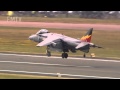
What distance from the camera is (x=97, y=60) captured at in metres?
27.5

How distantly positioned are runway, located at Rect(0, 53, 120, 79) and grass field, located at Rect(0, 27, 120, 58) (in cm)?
338

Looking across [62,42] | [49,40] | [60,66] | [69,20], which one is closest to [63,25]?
[69,20]

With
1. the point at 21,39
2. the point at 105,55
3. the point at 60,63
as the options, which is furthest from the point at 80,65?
the point at 21,39

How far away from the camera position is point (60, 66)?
947 inches

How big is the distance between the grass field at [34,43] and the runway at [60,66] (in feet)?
11.1

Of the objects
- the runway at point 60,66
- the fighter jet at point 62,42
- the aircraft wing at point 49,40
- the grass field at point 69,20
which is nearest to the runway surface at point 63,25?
the grass field at point 69,20

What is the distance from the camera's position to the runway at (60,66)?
20531 mm

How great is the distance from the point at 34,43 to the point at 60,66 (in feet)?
41.9

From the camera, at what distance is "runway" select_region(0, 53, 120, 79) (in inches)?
808

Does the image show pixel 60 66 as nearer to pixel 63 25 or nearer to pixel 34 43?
pixel 34 43

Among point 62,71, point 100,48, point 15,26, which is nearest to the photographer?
point 62,71

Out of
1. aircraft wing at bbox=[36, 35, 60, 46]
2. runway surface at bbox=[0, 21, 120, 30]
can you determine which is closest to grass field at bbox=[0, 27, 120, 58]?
runway surface at bbox=[0, 21, 120, 30]
